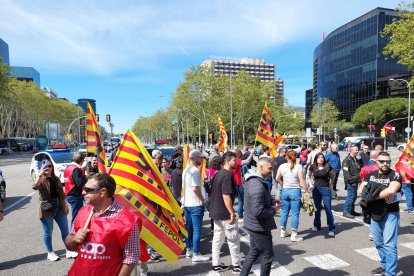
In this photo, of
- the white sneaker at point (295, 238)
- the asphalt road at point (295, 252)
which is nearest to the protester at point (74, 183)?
the asphalt road at point (295, 252)

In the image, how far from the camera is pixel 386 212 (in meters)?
4.22

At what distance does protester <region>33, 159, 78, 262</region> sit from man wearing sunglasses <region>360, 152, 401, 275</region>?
4.78 m

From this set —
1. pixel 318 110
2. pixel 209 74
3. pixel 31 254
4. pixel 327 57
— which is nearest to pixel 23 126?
pixel 209 74

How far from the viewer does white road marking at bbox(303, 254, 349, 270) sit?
15.9 feet

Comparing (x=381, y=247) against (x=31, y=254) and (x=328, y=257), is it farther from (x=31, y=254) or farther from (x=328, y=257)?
(x=31, y=254)

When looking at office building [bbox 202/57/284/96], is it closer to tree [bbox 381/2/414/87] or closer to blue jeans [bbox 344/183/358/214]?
tree [bbox 381/2/414/87]

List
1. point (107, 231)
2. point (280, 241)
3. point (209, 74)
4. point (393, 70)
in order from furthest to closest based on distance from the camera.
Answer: point (393, 70)
point (209, 74)
point (280, 241)
point (107, 231)

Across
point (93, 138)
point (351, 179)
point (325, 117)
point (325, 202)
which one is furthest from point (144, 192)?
point (325, 117)

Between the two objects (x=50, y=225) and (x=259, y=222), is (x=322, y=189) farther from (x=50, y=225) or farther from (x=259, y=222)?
(x=50, y=225)

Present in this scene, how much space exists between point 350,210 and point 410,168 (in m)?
1.78

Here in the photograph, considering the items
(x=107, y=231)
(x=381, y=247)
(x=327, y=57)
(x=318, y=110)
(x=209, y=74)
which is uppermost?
(x=327, y=57)

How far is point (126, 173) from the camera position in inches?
142

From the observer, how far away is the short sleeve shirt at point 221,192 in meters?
4.51

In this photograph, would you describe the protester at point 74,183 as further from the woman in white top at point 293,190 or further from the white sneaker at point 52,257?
the woman in white top at point 293,190
